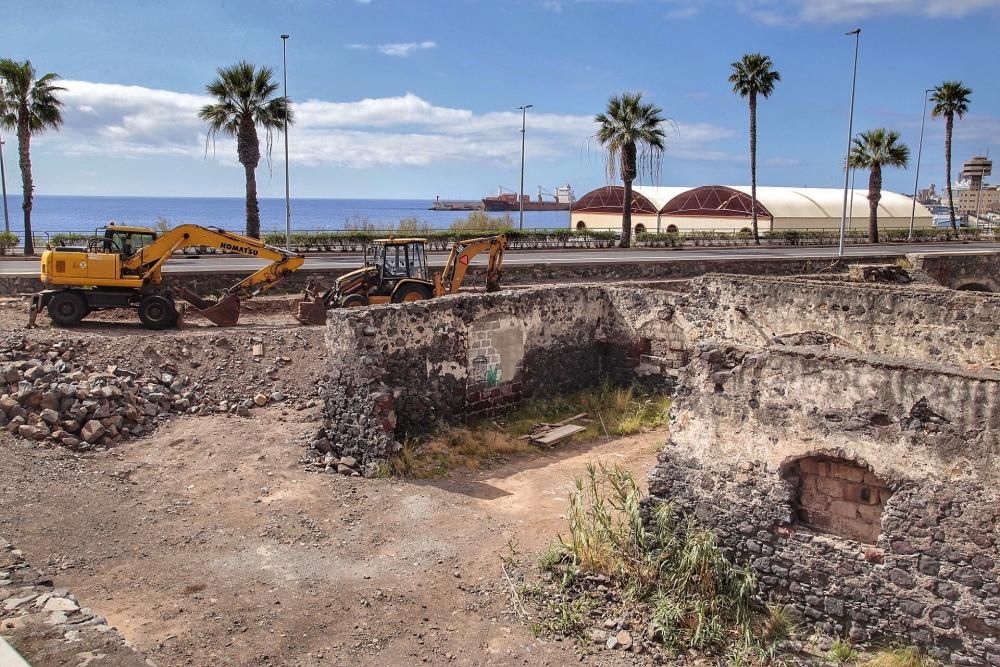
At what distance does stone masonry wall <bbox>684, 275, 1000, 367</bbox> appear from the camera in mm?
12445

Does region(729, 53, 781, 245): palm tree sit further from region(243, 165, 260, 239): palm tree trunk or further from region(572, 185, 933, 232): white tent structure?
region(243, 165, 260, 239): palm tree trunk

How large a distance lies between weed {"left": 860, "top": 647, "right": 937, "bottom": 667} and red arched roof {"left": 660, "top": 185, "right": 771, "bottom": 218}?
50.6 m

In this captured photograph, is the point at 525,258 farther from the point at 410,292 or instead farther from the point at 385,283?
the point at 410,292

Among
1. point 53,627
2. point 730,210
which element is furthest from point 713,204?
point 53,627

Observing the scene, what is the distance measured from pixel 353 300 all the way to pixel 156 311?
4.40 metres

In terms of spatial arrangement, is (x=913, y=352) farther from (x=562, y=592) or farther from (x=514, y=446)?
(x=562, y=592)

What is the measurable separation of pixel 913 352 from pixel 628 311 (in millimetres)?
5281

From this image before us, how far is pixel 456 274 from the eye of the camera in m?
19.9

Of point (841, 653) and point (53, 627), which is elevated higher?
point (53, 627)

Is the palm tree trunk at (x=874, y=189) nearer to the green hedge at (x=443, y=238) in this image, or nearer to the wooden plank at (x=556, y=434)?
the green hedge at (x=443, y=238)

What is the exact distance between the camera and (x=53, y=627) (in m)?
6.50

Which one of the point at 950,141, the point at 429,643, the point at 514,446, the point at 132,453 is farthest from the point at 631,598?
the point at 950,141

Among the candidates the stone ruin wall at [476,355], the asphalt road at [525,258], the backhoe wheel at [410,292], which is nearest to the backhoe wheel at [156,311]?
the backhoe wheel at [410,292]

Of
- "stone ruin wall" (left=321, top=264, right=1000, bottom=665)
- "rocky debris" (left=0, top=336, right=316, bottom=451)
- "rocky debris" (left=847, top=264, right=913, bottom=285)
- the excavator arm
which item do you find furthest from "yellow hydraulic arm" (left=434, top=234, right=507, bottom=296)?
"rocky debris" (left=847, top=264, right=913, bottom=285)
